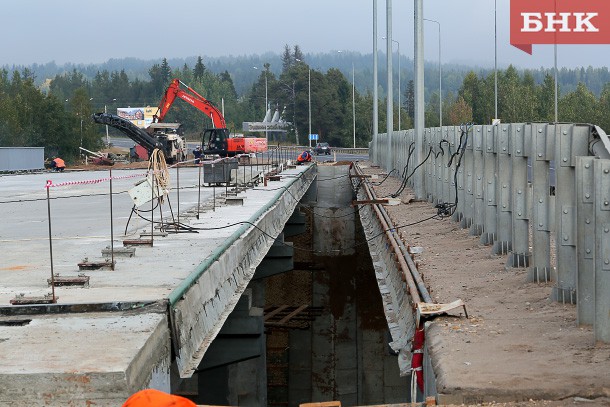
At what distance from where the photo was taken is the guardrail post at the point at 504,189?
1485cm

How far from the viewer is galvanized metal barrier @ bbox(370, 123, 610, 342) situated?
9.07 m

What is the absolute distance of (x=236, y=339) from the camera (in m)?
17.1

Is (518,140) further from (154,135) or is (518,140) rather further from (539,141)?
(154,135)

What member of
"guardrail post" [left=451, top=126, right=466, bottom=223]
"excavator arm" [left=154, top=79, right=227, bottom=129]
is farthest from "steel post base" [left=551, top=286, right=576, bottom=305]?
"excavator arm" [left=154, top=79, right=227, bottom=129]

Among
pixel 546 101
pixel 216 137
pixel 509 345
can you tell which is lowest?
pixel 509 345

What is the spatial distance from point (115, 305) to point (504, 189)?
20.8 feet

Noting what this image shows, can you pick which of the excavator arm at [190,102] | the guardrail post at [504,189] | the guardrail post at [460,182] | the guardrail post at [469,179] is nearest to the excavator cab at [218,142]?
the excavator arm at [190,102]

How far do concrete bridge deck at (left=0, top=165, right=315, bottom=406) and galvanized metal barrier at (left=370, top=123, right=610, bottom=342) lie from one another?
3.65 meters

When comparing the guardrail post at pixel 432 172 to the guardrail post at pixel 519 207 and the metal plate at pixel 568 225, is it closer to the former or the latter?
the guardrail post at pixel 519 207

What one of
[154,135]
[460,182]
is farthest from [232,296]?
[154,135]

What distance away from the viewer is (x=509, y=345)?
922 centimetres

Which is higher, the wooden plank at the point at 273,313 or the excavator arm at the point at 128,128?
the excavator arm at the point at 128,128

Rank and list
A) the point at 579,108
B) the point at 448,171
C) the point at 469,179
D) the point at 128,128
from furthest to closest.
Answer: the point at 579,108, the point at 128,128, the point at 448,171, the point at 469,179

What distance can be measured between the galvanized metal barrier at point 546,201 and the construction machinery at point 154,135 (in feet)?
149
